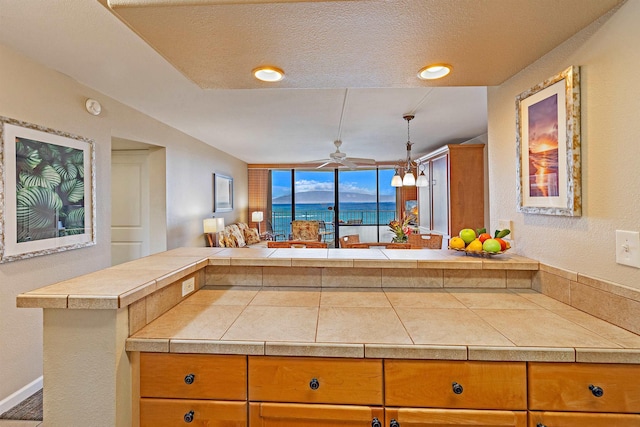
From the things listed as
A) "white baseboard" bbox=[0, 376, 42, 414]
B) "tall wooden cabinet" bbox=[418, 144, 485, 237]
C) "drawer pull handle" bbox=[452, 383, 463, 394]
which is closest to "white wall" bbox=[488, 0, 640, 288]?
"drawer pull handle" bbox=[452, 383, 463, 394]

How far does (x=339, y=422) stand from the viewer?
97cm

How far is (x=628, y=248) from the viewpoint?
1.01 m

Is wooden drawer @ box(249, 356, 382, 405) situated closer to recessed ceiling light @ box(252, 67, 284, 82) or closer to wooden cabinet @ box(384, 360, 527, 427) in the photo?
wooden cabinet @ box(384, 360, 527, 427)

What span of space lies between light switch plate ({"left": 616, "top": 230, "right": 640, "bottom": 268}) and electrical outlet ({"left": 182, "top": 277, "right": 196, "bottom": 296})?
1.77 metres

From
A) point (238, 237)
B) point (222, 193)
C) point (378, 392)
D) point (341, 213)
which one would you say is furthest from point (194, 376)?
point (341, 213)

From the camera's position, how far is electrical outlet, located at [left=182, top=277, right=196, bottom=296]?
4.58 feet

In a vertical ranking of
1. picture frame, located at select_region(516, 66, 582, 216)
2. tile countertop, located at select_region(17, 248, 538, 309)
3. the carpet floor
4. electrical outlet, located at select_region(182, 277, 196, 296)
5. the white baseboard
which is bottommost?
the carpet floor

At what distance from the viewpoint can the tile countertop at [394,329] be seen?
0.94 metres

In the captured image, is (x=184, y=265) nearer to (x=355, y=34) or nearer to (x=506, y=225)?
(x=355, y=34)

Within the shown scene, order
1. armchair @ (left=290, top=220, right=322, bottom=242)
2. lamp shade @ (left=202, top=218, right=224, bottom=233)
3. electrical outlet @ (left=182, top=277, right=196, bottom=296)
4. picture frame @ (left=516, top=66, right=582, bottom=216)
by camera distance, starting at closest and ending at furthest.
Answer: picture frame @ (left=516, top=66, right=582, bottom=216) < electrical outlet @ (left=182, top=277, right=196, bottom=296) < lamp shade @ (left=202, top=218, right=224, bottom=233) < armchair @ (left=290, top=220, right=322, bottom=242)

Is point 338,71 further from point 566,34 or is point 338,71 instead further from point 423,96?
point 423,96

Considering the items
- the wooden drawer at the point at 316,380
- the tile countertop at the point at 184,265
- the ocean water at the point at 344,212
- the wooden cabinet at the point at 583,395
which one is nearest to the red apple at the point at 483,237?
the tile countertop at the point at 184,265

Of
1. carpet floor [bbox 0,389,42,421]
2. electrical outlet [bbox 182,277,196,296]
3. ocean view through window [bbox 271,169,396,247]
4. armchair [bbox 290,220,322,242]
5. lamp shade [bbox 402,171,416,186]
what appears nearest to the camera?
electrical outlet [bbox 182,277,196,296]

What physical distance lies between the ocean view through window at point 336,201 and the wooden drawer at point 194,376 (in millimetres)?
6589
